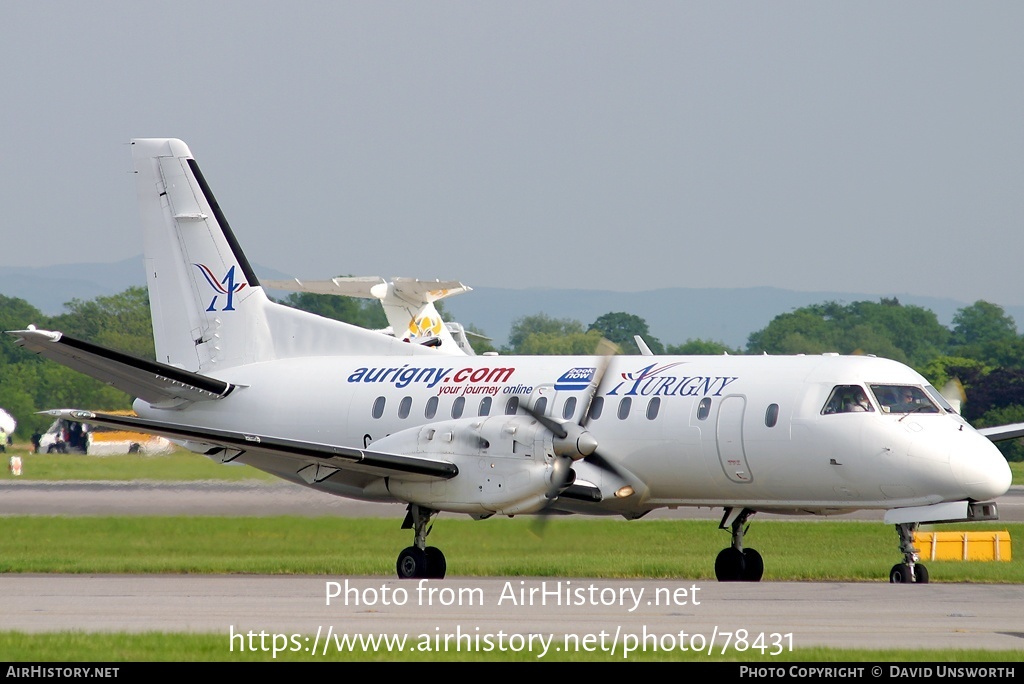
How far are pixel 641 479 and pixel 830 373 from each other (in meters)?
2.92

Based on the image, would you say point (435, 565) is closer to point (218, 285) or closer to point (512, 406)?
point (512, 406)

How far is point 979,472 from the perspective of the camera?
18547mm

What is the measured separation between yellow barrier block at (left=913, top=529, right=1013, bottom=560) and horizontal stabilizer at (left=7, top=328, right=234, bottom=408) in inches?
490

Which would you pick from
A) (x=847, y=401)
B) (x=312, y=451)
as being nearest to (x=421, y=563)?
(x=312, y=451)

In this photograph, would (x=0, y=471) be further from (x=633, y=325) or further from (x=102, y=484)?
(x=633, y=325)

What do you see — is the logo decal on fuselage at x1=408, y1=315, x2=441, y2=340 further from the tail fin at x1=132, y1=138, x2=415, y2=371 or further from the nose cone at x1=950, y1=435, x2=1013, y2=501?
the nose cone at x1=950, y1=435, x2=1013, y2=501

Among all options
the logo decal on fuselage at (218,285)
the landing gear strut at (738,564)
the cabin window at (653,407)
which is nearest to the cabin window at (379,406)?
the logo decal on fuselage at (218,285)

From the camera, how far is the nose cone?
18.5 m

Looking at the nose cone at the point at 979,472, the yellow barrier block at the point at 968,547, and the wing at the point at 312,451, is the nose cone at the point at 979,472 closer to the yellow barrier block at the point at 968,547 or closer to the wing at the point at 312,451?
the wing at the point at 312,451

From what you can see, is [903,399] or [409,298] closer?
[903,399]

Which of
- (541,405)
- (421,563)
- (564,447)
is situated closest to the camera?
(564,447)

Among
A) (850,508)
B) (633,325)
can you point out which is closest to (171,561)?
(850,508)

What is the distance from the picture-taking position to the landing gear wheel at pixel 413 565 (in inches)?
794

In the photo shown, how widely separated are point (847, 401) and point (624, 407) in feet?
10.1
